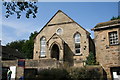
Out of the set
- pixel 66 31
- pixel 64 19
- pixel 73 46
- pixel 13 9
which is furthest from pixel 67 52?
pixel 13 9

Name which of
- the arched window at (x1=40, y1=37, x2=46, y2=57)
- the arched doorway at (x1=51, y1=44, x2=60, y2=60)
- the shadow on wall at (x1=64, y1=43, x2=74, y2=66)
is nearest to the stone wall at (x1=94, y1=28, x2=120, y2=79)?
the shadow on wall at (x1=64, y1=43, x2=74, y2=66)

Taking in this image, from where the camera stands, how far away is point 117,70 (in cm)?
1705

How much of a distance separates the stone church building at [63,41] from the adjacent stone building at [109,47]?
7.40 meters

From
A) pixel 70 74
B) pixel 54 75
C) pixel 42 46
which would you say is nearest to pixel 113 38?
pixel 70 74

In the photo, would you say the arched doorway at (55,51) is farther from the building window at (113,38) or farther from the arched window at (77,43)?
the building window at (113,38)

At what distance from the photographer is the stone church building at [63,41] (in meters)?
26.2

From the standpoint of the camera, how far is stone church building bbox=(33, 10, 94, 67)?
26156 millimetres

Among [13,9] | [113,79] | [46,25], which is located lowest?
[113,79]

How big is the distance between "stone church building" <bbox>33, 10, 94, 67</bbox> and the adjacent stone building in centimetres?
740

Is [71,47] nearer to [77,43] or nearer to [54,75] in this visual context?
[77,43]

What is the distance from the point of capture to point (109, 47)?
17.8 meters

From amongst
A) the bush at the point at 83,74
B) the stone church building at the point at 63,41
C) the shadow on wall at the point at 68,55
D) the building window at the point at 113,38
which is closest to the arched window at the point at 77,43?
the stone church building at the point at 63,41

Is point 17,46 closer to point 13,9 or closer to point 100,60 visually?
point 100,60

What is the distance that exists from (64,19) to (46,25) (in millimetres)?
3938
